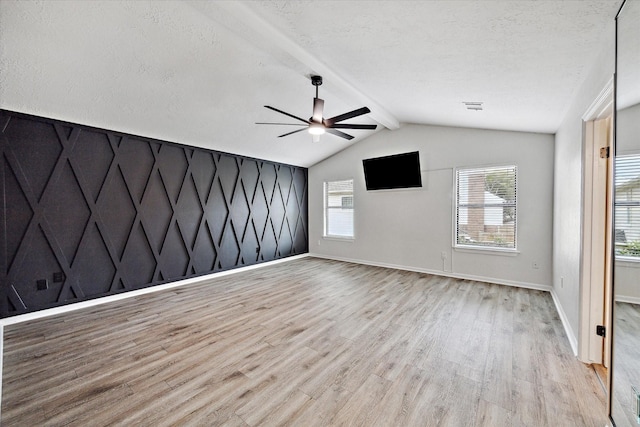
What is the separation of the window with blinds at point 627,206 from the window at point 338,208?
516 centimetres

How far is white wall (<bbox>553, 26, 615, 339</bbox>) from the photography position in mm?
1911

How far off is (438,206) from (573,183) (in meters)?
2.57

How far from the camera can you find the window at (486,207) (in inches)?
179

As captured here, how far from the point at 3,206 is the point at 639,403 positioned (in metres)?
5.67

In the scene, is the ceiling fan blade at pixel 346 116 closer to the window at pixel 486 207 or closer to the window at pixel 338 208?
the window at pixel 486 207

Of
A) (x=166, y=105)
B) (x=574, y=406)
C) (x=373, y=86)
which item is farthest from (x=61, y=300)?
(x=574, y=406)

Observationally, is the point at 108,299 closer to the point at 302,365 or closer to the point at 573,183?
the point at 302,365

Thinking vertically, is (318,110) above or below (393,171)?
above

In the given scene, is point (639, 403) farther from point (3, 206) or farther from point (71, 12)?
point (3, 206)

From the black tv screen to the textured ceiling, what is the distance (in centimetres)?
144

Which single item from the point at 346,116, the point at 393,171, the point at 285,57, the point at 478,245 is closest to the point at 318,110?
the point at 346,116

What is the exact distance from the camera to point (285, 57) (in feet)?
9.07

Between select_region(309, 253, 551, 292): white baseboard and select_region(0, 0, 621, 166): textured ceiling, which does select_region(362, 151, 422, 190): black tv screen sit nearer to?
select_region(0, 0, 621, 166): textured ceiling

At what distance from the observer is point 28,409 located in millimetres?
1770
